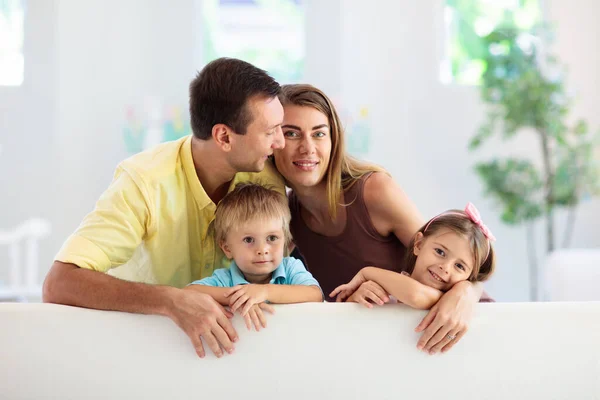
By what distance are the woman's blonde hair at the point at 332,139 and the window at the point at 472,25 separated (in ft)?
9.79

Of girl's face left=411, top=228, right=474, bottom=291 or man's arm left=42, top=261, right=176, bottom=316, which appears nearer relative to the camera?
man's arm left=42, top=261, right=176, bottom=316

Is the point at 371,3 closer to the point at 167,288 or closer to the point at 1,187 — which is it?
the point at 1,187

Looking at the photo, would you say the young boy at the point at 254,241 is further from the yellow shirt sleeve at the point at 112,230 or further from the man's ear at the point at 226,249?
the yellow shirt sleeve at the point at 112,230

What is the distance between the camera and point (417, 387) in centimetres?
148

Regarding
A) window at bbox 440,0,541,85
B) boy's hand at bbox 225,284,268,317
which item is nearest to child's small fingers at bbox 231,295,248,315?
boy's hand at bbox 225,284,268,317

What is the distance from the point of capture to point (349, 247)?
2188mm

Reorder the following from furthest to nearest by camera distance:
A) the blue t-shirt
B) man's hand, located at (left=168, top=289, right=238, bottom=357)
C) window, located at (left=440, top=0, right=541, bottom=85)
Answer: window, located at (left=440, top=0, right=541, bottom=85)
the blue t-shirt
man's hand, located at (left=168, top=289, right=238, bottom=357)

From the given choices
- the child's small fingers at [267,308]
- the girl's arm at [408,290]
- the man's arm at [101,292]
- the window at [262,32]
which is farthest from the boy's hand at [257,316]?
the window at [262,32]

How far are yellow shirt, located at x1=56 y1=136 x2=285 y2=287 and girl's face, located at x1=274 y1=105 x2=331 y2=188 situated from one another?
10 cm

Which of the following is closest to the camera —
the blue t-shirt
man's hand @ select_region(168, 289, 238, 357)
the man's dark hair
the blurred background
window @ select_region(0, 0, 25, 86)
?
man's hand @ select_region(168, 289, 238, 357)

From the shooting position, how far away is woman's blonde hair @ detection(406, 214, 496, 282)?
1688 mm

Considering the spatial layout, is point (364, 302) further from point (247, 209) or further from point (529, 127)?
point (529, 127)

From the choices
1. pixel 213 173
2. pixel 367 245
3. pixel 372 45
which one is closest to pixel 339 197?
pixel 367 245

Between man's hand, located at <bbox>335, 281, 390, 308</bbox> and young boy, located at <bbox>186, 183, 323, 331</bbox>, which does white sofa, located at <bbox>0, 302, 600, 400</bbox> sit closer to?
man's hand, located at <bbox>335, 281, 390, 308</bbox>
